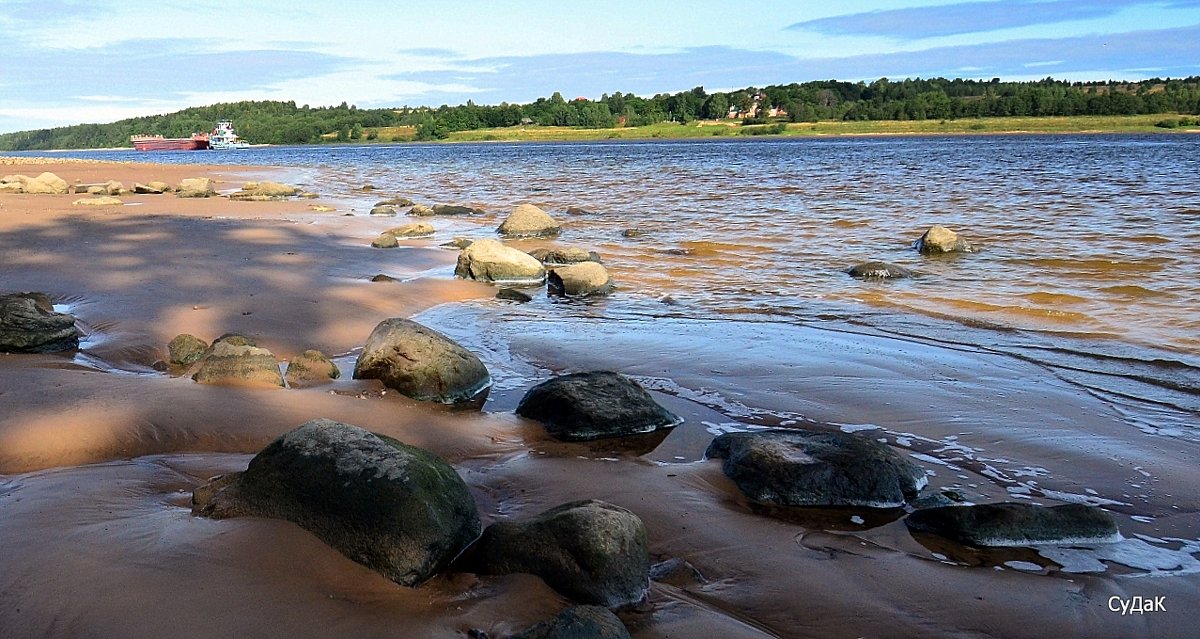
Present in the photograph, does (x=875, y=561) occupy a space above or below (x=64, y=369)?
below

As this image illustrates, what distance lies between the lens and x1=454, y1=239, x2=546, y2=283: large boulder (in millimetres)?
10695

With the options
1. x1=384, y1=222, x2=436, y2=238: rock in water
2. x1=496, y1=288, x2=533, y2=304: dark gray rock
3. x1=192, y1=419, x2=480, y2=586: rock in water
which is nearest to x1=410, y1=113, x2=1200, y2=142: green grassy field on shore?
x1=384, y1=222, x2=436, y2=238: rock in water

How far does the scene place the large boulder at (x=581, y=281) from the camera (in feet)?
32.4

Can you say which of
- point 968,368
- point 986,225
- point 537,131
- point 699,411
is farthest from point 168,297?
point 537,131

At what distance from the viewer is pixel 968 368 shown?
652cm

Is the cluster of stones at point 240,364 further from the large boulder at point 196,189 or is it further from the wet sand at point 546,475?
the large boulder at point 196,189

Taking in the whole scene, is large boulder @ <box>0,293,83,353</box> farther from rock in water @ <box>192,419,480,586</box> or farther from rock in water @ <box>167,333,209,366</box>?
rock in water @ <box>192,419,480,586</box>

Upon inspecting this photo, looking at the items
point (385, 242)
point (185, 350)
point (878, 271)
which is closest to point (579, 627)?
point (185, 350)

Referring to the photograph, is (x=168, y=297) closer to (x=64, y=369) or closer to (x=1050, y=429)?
(x=64, y=369)

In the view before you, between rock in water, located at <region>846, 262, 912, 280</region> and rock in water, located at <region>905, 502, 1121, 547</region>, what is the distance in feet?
23.4

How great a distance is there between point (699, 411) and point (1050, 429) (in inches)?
81.9

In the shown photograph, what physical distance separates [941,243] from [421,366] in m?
9.64

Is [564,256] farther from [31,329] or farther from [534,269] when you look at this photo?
[31,329]

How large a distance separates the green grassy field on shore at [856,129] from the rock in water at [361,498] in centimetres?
10436
